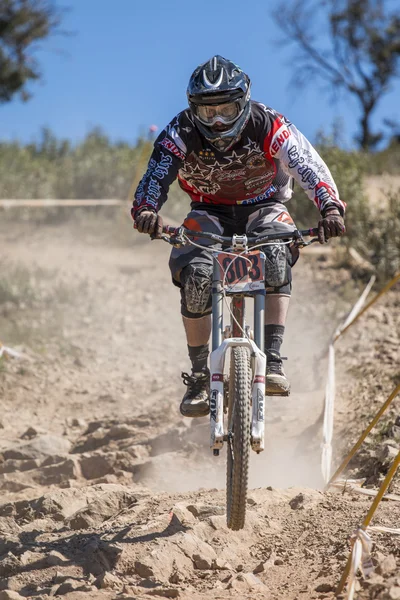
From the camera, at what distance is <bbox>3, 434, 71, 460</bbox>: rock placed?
20.8 feet

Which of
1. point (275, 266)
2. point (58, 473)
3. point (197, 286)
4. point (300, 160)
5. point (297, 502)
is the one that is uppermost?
point (300, 160)

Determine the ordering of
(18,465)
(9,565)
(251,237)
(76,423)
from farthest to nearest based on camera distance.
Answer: (76,423) → (18,465) → (251,237) → (9,565)

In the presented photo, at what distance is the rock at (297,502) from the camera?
4.55 m

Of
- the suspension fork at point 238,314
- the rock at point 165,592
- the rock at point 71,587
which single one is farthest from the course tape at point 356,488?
the rock at point 71,587

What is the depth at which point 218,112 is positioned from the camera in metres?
4.43

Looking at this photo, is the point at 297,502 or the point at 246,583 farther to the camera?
the point at 297,502

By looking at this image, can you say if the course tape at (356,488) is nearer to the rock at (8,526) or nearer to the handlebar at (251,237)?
the handlebar at (251,237)

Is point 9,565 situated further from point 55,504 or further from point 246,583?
point 246,583

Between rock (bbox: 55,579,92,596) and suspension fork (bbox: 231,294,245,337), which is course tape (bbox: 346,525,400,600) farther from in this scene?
suspension fork (bbox: 231,294,245,337)

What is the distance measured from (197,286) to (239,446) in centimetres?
97

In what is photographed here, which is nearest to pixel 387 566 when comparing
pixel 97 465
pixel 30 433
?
pixel 97 465

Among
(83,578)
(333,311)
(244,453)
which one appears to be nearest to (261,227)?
(244,453)

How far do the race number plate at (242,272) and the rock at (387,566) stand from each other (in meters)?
1.47

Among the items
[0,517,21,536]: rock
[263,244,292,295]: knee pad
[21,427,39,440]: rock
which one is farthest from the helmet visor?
[21,427,39,440]: rock
